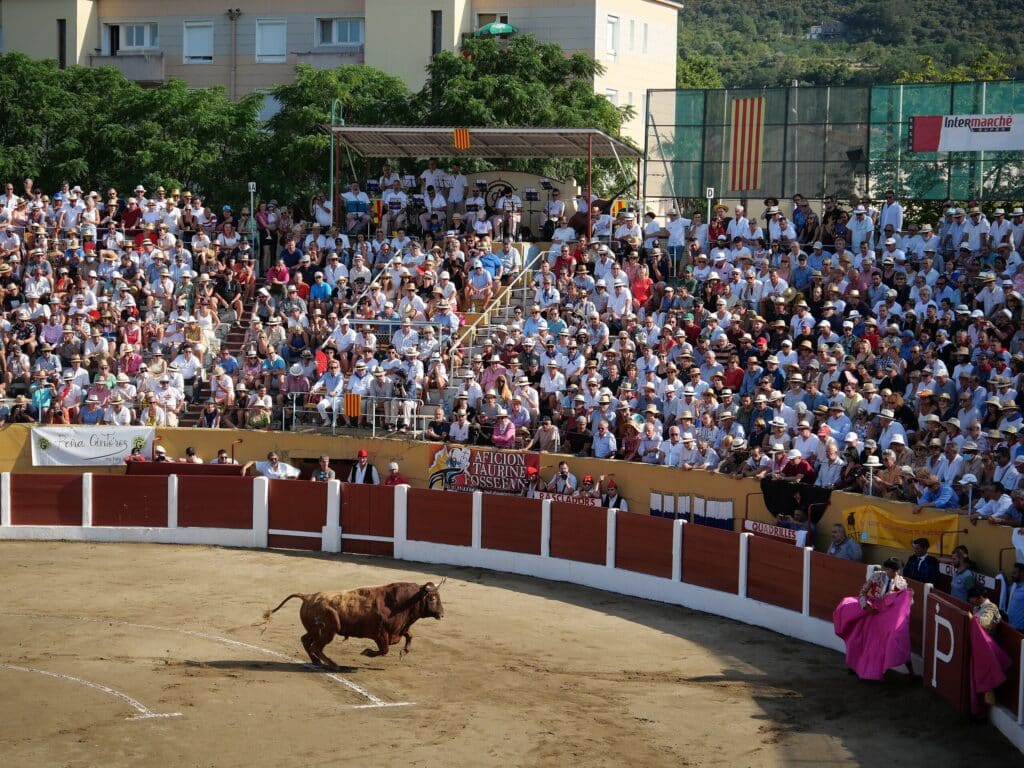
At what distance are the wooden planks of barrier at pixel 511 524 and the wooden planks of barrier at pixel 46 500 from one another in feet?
20.2

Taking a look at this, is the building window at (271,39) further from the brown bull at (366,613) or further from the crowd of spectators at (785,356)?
the brown bull at (366,613)

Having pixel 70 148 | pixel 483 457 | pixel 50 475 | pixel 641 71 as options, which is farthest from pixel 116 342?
pixel 641 71

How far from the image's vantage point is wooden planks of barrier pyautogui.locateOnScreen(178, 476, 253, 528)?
21.6m

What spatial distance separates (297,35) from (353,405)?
29.7 metres

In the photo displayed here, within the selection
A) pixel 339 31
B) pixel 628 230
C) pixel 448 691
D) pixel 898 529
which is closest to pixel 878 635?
pixel 898 529

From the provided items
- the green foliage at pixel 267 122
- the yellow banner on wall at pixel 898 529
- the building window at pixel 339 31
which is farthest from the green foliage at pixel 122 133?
the yellow banner on wall at pixel 898 529

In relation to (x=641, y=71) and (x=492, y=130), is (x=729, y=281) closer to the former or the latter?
(x=492, y=130)

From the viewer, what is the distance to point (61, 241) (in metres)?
26.8

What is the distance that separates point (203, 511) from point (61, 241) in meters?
7.58

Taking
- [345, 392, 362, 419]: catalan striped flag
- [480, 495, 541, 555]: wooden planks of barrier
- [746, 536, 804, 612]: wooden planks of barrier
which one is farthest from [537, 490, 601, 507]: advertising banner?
[345, 392, 362, 419]: catalan striped flag

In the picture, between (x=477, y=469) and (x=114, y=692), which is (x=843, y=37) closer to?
(x=477, y=469)

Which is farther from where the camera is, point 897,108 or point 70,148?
point 70,148

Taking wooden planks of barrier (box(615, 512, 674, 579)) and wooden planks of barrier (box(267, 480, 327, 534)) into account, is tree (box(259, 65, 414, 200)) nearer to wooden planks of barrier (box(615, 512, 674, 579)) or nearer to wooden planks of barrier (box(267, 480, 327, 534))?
wooden planks of barrier (box(267, 480, 327, 534))

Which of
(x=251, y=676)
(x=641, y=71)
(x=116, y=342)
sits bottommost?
(x=251, y=676)
